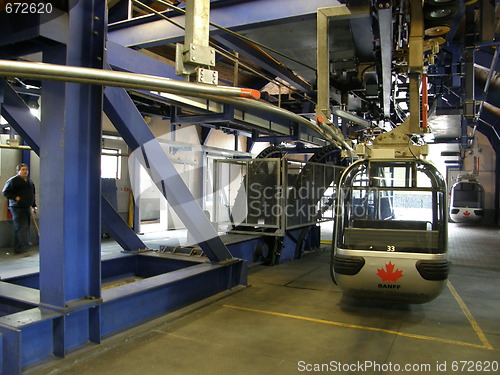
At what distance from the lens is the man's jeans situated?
29.5 ft

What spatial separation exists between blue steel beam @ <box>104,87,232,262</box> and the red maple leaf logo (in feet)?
7.63

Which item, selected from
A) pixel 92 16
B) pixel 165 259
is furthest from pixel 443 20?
pixel 165 259

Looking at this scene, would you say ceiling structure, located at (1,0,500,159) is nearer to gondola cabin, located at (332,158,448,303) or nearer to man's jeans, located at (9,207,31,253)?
gondola cabin, located at (332,158,448,303)

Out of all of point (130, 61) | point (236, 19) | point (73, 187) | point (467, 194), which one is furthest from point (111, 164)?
point (467, 194)

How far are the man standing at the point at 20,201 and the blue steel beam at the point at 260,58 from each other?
19.4ft

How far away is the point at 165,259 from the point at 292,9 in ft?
13.0

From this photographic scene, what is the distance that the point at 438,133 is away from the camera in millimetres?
13758

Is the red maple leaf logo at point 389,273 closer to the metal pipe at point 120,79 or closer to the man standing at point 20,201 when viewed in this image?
the metal pipe at point 120,79

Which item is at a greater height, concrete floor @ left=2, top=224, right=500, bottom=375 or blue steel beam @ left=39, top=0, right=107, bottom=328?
blue steel beam @ left=39, top=0, right=107, bottom=328

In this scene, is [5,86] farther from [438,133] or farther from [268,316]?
[438,133]

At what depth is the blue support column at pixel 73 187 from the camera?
3580 mm

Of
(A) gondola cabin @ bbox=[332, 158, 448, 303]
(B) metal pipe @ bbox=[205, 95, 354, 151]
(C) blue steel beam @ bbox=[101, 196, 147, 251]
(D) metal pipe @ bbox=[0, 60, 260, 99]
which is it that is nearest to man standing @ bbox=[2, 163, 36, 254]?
(C) blue steel beam @ bbox=[101, 196, 147, 251]

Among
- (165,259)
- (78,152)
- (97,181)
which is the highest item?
(78,152)

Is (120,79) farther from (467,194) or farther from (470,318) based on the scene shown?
(467,194)
